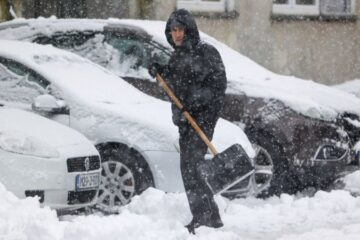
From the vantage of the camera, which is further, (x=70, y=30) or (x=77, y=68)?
(x=70, y=30)

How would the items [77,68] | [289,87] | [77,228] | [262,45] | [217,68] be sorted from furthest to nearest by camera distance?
1. [262,45]
2. [289,87]
3. [77,68]
4. [217,68]
5. [77,228]

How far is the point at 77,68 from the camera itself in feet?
34.5

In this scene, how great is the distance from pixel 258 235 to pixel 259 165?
8.32 ft

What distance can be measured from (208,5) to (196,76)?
12041mm

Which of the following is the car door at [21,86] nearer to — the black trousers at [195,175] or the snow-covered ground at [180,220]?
the snow-covered ground at [180,220]

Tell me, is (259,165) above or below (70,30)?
below

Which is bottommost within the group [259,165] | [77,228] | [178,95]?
[259,165]

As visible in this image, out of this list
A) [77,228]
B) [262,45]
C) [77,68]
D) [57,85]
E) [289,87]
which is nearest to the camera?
[77,228]

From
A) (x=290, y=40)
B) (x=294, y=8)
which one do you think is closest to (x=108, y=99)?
(x=290, y=40)

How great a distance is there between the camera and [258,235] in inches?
333

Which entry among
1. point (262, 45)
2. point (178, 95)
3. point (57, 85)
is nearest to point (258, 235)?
point (178, 95)

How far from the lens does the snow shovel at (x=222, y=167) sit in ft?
27.1

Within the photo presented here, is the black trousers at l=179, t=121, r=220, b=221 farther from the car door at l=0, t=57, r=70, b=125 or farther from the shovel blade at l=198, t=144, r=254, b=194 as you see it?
the car door at l=0, t=57, r=70, b=125

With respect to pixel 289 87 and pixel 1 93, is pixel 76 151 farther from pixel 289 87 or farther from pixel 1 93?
pixel 289 87
